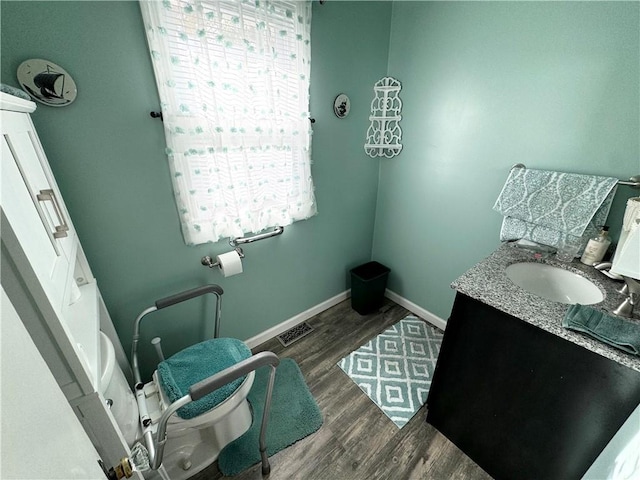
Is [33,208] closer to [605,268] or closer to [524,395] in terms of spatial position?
[524,395]

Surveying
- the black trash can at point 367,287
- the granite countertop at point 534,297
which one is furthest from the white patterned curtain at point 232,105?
the granite countertop at point 534,297

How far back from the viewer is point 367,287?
212 cm

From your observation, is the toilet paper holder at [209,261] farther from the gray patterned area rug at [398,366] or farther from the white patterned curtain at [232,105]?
the gray patterned area rug at [398,366]

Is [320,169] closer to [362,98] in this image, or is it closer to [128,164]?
[362,98]

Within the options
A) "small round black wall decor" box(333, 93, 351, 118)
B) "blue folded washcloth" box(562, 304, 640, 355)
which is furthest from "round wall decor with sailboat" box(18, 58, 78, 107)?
"blue folded washcloth" box(562, 304, 640, 355)

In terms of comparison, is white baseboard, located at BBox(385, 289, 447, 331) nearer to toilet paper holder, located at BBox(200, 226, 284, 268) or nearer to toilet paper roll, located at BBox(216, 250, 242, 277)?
toilet paper holder, located at BBox(200, 226, 284, 268)

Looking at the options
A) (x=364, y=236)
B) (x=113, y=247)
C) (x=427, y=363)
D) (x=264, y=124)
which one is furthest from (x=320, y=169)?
(x=427, y=363)

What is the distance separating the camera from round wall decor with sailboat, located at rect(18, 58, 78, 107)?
2.93ft

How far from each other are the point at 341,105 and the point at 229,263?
124 centimetres

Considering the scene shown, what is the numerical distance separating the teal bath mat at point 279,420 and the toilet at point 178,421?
54 mm

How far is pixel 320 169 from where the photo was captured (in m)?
1.82

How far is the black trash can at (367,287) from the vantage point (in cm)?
213

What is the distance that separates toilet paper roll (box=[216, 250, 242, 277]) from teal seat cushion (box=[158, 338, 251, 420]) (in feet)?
1.18

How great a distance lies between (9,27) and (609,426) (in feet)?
7.61
